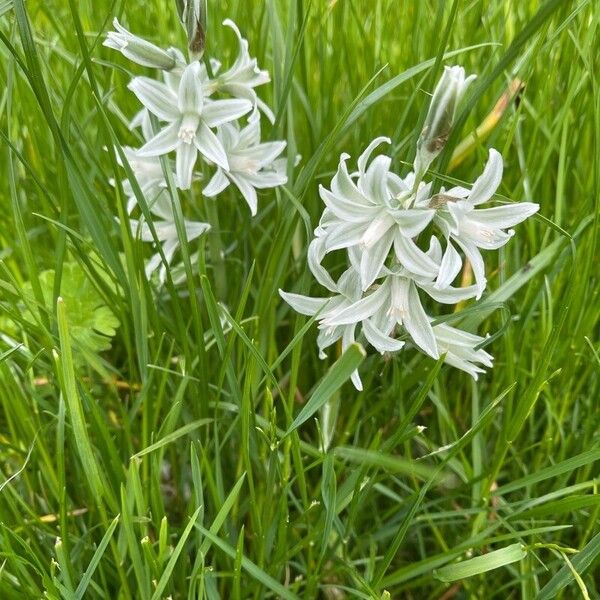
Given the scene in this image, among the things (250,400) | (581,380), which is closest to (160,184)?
(250,400)

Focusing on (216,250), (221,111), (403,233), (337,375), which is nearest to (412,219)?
(403,233)

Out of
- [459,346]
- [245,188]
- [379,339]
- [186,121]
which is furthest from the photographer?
[245,188]

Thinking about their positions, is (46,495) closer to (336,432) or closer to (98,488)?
(98,488)

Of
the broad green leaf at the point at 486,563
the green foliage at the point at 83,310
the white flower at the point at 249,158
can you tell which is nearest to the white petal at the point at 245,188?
the white flower at the point at 249,158

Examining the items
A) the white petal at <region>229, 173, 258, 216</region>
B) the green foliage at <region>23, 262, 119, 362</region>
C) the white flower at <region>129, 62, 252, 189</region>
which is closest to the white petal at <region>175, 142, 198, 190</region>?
the white flower at <region>129, 62, 252, 189</region>

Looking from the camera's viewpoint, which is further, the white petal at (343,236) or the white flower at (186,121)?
the white flower at (186,121)

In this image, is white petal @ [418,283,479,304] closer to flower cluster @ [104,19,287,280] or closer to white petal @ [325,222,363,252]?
white petal @ [325,222,363,252]

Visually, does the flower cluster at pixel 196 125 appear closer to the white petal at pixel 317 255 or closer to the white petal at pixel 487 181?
the white petal at pixel 317 255

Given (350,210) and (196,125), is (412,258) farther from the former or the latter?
(196,125)
